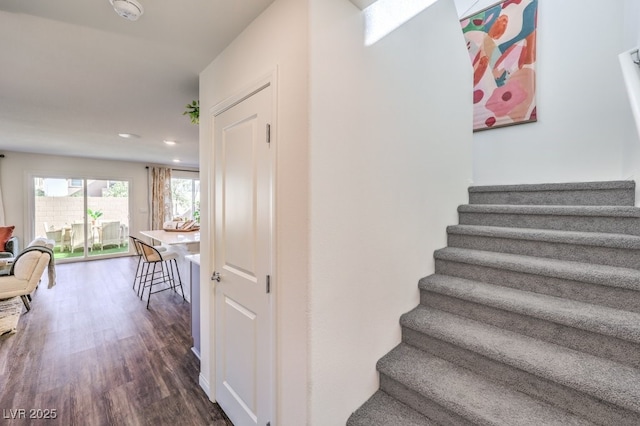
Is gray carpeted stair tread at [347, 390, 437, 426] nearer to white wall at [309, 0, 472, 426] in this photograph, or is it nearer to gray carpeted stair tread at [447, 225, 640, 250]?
white wall at [309, 0, 472, 426]

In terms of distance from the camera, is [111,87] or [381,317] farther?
[111,87]

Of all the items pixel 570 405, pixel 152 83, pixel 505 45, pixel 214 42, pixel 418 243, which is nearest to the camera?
pixel 570 405

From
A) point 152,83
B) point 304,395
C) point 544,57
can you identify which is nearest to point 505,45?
point 544,57

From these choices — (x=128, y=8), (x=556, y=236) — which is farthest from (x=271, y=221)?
(x=556, y=236)

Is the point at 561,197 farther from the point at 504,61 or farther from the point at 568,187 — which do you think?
the point at 504,61

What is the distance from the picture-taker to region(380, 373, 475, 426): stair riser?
47.9 inches

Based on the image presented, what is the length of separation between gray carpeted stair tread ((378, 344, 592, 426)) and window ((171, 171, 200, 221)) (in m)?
7.60

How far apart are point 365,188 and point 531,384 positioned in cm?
116

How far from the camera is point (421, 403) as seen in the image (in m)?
1.32

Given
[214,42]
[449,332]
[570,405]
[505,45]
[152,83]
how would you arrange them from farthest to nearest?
[505,45], [152,83], [214,42], [449,332], [570,405]

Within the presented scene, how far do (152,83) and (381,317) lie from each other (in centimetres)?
254

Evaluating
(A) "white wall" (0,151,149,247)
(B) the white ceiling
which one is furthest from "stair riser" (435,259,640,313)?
(A) "white wall" (0,151,149,247)

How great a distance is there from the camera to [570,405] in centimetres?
110

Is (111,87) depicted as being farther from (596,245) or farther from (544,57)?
(544,57)
